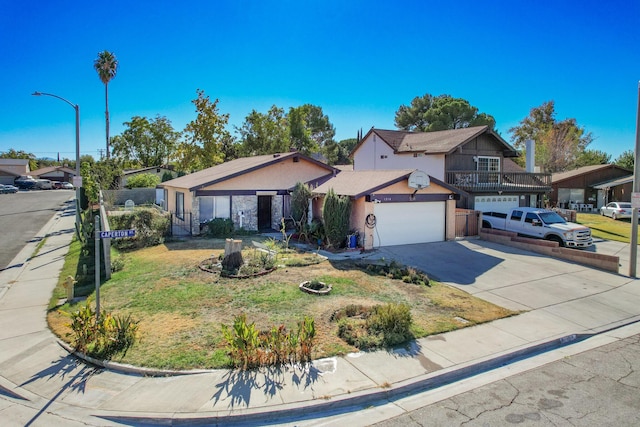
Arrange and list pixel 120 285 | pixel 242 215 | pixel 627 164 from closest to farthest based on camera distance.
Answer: pixel 120 285 < pixel 242 215 < pixel 627 164

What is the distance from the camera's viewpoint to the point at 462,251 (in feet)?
55.8

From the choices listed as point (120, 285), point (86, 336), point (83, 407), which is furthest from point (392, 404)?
point (120, 285)

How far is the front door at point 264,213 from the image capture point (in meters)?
22.3

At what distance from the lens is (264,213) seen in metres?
22.5

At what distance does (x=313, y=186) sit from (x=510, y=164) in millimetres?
17773

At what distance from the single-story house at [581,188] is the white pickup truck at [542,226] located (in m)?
21.2

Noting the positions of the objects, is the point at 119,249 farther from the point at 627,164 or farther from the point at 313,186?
the point at 627,164

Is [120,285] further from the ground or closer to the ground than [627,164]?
closer to the ground

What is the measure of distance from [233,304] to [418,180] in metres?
10.8

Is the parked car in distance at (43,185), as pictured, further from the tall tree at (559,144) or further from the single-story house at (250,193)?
the tall tree at (559,144)

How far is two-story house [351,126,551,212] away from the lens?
24.5m

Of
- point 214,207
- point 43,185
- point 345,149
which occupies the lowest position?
point 214,207

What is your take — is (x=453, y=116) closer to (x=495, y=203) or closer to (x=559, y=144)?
(x=559, y=144)

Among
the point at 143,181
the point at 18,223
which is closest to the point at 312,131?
the point at 143,181
